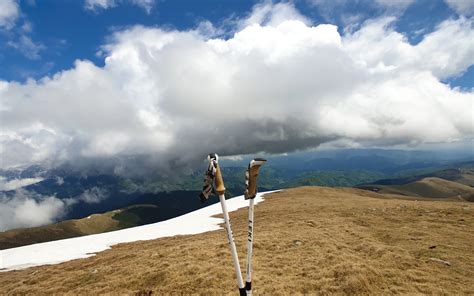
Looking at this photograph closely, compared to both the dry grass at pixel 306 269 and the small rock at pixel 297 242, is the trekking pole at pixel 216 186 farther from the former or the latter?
the small rock at pixel 297 242

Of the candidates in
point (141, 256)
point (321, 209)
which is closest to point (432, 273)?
point (141, 256)

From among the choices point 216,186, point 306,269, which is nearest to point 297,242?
point 306,269

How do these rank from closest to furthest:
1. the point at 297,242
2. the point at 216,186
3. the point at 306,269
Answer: the point at 216,186 → the point at 306,269 → the point at 297,242

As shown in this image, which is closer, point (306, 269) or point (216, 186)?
point (216, 186)

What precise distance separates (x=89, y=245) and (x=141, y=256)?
1906 centimetres

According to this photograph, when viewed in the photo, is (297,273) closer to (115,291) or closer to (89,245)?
(115,291)

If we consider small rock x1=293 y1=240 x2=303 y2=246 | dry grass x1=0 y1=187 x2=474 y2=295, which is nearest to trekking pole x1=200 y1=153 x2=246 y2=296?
dry grass x1=0 y1=187 x2=474 y2=295

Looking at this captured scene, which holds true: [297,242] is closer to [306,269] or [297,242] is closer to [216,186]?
[306,269]

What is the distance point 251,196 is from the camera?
816 cm

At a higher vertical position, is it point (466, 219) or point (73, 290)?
point (73, 290)

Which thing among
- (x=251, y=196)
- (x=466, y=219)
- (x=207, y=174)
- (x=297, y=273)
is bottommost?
(x=466, y=219)

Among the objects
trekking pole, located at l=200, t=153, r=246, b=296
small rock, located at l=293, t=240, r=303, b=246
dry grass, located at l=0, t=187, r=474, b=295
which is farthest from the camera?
small rock, located at l=293, t=240, r=303, b=246

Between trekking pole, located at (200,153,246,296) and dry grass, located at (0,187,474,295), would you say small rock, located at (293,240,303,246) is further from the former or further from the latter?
trekking pole, located at (200,153,246,296)

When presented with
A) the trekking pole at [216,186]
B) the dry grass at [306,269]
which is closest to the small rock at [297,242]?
the dry grass at [306,269]
